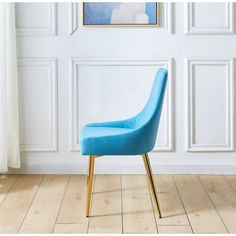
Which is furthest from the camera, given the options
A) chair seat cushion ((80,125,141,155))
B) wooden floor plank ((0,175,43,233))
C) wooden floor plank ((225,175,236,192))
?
wooden floor plank ((225,175,236,192))

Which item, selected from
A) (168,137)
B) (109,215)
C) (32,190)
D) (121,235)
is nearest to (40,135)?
(32,190)

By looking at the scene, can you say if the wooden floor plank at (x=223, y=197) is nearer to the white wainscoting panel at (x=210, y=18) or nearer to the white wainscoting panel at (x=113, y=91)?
the white wainscoting panel at (x=113, y=91)

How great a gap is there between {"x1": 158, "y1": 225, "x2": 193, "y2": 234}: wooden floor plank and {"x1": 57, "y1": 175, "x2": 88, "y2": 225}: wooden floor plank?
397 millimetres

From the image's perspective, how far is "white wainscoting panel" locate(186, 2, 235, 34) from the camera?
3758 mm

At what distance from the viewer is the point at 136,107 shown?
3.85 metres

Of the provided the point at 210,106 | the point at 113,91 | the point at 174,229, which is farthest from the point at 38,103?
the point at 174,229

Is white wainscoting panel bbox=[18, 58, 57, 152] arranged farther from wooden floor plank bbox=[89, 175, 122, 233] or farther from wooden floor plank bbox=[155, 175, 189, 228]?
wooden floor plank bbox=[155, 175, 189, 228]

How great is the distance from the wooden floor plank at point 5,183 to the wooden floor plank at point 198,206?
1.11 m

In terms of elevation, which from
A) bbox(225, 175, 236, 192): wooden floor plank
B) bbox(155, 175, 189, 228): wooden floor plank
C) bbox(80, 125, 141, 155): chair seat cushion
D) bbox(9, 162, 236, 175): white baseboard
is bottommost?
bbox(155, 175, 189, 228): wooden floor plank

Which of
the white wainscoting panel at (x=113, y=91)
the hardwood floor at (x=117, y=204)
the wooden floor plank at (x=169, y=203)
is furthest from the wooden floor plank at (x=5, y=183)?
the wooden floor plank at (x=169, y=203)

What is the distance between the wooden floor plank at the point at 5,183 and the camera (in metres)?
3.31

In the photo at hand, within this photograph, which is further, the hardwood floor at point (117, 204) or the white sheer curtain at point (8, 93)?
the white sheer curtain at point (8, 93)

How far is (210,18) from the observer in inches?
148

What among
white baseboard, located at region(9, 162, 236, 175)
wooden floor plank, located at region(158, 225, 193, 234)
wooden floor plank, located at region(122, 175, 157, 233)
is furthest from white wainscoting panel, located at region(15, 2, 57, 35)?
wooden floor plank, located at region(158, 225, 193, 234)
